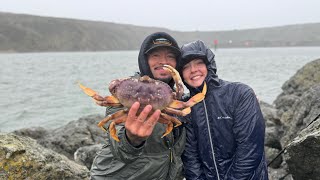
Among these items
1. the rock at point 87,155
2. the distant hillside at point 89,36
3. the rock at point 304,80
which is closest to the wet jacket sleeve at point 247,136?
the rock at point 87,155

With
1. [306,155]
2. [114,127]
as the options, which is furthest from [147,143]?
[306,155]

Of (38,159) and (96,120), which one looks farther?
(96,120)

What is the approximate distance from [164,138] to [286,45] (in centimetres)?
17166

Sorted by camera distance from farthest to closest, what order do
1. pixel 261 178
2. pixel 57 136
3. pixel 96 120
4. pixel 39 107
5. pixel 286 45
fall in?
pixel 286 45 → pixel 39 107 → pixel 96 120 → pixel 57 136 → pixel 261 178

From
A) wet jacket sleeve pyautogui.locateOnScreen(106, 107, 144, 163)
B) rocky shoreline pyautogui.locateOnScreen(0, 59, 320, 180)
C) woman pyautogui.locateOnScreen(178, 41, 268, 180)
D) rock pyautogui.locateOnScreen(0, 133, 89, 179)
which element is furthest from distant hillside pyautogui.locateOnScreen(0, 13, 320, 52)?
wet jacket sleeve pyautogui.locateOnScreen(106, 107, 144, 163)

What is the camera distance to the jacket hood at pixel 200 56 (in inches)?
165

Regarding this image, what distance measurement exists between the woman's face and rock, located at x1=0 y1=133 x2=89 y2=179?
2119 mm

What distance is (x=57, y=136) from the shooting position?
927 centimetres

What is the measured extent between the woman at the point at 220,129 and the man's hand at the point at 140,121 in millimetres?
998

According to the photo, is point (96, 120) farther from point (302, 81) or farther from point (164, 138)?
point (302, 81)

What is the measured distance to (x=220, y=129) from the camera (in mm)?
4039

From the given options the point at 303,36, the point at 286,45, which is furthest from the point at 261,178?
the point at 303,36

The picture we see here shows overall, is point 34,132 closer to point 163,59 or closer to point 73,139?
point 73,139

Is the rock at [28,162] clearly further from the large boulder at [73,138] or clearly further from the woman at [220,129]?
Answer: the large boulder at [73,138]
